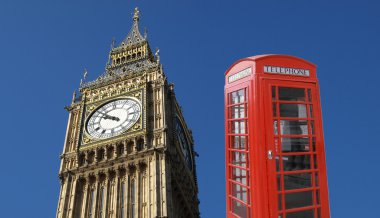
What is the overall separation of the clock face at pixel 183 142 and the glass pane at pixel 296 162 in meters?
36.3

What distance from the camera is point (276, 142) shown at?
18.8 m

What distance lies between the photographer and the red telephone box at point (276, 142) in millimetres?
18359

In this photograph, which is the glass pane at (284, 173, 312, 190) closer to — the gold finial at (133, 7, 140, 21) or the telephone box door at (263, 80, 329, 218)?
the telephone box door at (263, 80, 329, 218)

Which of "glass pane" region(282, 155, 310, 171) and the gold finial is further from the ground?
the gold finial

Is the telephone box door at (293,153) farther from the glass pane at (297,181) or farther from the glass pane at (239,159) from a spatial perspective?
the glass pane at (239,159)

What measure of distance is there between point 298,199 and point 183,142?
39.7 meters

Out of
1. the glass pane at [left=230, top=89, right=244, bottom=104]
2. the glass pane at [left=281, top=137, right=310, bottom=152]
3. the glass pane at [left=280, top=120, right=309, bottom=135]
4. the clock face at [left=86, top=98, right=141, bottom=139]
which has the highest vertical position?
the clock face at [left=86, top=98, right=141, bottom=139]

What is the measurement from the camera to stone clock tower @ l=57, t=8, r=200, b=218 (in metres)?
46.2

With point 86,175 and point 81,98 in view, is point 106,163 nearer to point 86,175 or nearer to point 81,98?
point 86,175

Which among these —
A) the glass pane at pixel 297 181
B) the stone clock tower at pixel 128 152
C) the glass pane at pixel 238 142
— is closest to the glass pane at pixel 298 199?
the glass pane at pixel 297 181

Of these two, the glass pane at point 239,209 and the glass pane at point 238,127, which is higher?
the glass pane at point 238,127

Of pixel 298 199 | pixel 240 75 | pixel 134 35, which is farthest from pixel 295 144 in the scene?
pixel 134 35

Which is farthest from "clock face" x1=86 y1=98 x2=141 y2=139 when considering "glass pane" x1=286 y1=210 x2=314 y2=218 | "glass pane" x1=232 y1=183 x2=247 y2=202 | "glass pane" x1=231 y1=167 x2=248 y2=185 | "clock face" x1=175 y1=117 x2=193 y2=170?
"glass pane" x1=286 y1=210 x2=314 y2=218

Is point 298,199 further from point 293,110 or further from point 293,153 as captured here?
point 293,110
